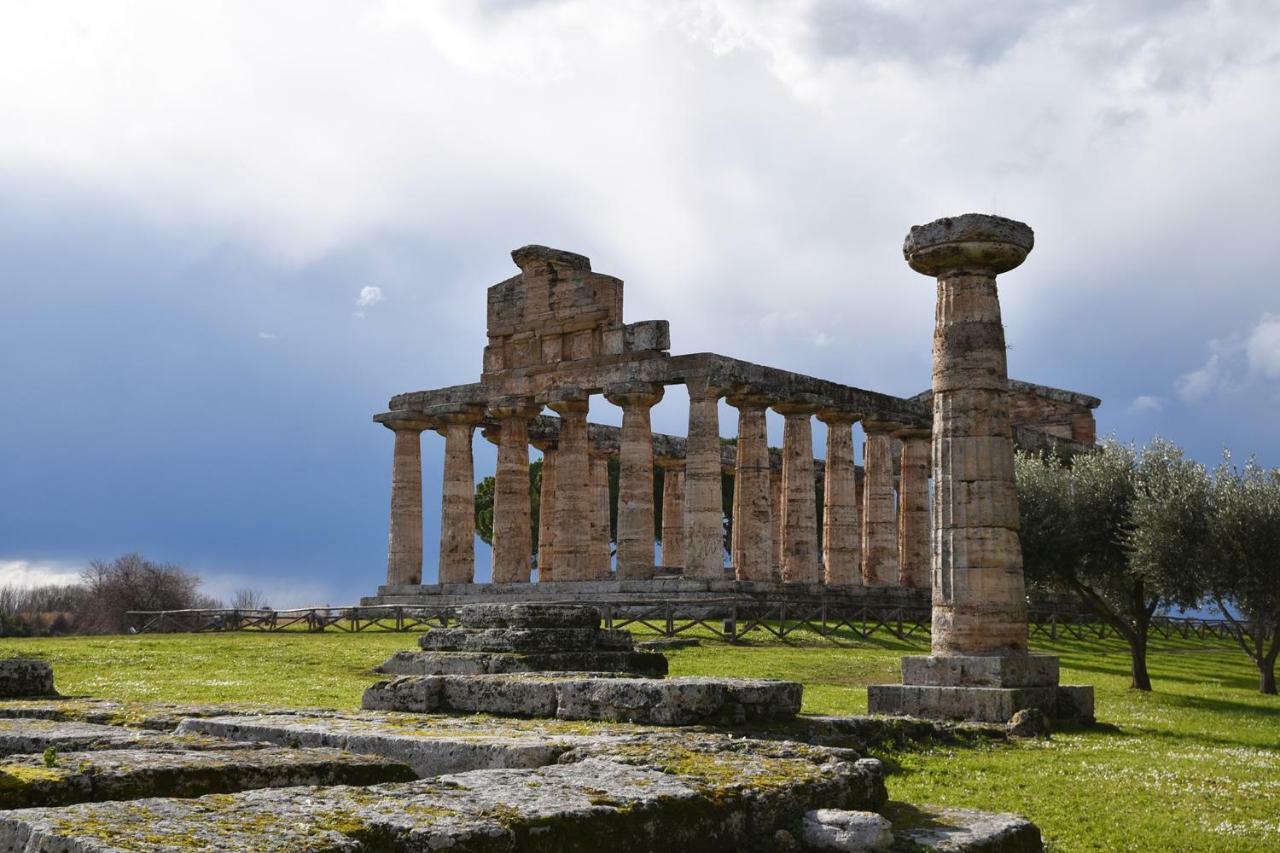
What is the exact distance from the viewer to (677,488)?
5344 centimetres

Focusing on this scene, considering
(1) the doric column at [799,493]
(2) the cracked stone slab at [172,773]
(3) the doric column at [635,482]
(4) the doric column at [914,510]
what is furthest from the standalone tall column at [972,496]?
(4) the doric column at [914,510]

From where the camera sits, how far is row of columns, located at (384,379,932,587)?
129 ft

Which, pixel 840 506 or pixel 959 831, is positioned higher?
pixel 840 506

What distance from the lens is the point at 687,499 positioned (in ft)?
127

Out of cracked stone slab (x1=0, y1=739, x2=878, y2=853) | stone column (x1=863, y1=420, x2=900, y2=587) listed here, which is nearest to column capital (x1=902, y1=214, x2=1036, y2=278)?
cracked stone slab (x1=0, y1=739, x2=878, y2=853)

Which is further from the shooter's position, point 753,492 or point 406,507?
point 406,507

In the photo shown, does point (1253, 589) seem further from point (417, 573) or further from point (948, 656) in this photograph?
point (417, 573)

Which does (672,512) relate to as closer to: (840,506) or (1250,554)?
(840,506)

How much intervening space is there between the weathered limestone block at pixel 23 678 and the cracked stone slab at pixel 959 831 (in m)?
8.90

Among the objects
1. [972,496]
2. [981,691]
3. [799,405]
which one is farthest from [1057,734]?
[799,405]

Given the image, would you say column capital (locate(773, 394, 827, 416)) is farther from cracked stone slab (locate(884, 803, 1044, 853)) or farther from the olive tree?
cracked stone slab (locate(884, 803, 1044, 853))

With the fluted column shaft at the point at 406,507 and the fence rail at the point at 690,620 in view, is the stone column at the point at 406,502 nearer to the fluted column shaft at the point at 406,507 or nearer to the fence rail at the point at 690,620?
the fluted column shaft at the point at 406,507

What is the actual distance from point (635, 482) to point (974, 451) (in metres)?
22.0

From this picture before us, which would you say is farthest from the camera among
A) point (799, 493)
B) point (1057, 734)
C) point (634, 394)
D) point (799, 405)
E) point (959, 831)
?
point (799, 493)
